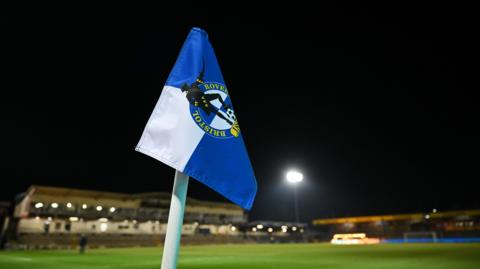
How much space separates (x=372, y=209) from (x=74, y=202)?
73643 millimetres

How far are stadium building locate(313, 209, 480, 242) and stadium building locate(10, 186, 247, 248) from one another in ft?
78.6

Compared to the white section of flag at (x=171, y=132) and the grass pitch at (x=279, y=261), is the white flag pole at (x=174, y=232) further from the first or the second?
the grass pitch at (x=279, y=261)

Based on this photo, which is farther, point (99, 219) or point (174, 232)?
point (99, 219)

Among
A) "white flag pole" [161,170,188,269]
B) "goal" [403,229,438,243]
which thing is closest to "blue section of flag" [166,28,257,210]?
"white flag pole" [161,170,188,269]

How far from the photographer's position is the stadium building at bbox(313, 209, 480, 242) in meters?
55.3

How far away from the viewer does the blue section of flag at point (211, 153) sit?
10.5 ft

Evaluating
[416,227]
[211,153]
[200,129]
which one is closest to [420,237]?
[416,227]

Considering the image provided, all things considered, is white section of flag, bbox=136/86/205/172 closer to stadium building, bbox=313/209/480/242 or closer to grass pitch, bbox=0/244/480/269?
grass pitch, bbox=0/244/480/269

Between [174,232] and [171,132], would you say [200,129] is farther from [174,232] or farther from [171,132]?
[174,232]

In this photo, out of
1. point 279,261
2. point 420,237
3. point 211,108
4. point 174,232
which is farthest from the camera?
point 420,237

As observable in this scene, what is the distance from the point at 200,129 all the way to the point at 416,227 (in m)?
72.3

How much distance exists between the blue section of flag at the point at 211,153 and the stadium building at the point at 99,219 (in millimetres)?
43223

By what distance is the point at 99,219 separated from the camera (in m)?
52.5

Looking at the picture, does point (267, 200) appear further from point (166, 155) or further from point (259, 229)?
point (166, 155)
